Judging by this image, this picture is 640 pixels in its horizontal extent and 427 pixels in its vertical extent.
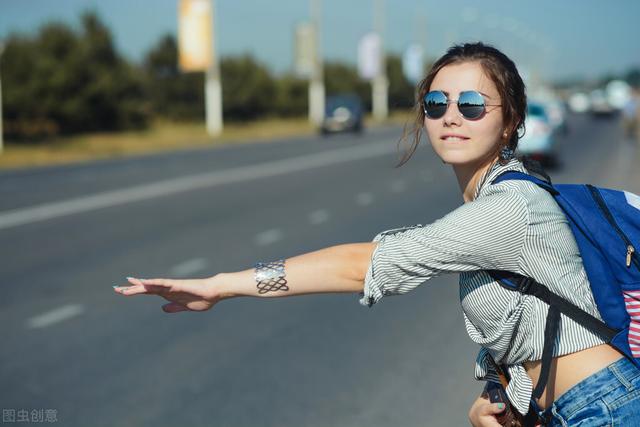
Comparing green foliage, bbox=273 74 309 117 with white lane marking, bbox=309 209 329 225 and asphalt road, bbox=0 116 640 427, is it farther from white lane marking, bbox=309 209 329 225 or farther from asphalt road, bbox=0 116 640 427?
white lane marking, bbox=309 209 329 225

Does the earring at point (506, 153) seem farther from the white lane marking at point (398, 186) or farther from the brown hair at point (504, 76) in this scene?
the white lane marking at point (398, 186)

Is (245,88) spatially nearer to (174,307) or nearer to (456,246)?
(174,307)

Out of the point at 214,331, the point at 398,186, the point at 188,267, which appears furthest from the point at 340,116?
the point at 214,331

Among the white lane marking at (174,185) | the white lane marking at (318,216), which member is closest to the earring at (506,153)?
the white lane marking at (318,216)

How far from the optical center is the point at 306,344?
7.04 metres

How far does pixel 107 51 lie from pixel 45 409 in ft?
164

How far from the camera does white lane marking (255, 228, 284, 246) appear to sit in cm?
1213

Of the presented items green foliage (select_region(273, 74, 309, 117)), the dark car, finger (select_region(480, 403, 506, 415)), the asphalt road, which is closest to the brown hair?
finger (select_region(480, 403, 506, 415))

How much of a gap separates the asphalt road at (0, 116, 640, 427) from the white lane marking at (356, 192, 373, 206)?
24cm

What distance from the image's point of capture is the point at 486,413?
2324 mm

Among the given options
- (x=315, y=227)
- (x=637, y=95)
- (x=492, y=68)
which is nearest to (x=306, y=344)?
(x=492, y=68)

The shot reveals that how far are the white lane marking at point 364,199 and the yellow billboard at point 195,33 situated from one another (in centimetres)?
3896

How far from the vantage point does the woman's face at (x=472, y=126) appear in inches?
87.0

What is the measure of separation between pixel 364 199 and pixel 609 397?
15386mm
